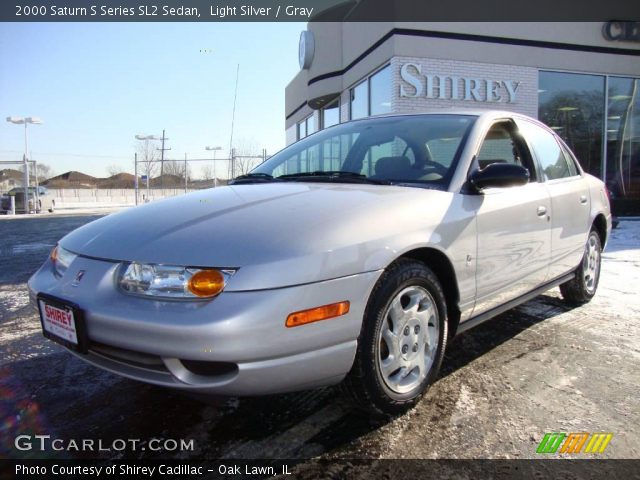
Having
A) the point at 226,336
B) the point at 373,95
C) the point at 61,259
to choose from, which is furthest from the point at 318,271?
the point at 373,95

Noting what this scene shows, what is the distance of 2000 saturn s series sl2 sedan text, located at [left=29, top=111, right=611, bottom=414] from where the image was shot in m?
1.71

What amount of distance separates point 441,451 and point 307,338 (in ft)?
2.49

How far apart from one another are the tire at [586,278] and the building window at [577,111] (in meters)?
7.45

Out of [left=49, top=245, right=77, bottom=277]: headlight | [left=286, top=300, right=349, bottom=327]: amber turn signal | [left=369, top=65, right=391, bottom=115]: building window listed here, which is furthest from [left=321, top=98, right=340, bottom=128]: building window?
[left=286, top=300, right=349, bottom=327]: amber turn signal

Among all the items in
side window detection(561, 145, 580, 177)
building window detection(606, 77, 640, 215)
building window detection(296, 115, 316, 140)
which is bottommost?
side window detection(561, 145, 580, 177)

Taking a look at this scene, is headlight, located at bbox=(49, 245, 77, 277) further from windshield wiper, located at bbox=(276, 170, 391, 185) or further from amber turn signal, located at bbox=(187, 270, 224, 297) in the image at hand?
windshield wiper, located at bbox=(276, 170, 391, 185)

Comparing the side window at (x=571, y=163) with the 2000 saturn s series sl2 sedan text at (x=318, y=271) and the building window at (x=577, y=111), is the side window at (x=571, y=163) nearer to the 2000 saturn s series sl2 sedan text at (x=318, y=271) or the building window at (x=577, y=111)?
the 2000 saturn s series sl2 sedan text at (x=318, y=271)

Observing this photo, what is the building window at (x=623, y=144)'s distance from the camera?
37.7ft

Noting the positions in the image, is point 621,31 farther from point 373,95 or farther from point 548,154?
point 548,154

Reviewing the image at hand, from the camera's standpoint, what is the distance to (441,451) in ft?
6.34

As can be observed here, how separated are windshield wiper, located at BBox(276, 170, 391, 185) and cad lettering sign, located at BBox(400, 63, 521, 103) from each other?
717cm

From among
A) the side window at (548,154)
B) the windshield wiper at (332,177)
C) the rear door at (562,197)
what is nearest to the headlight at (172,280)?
the windshield wiper at (332,177)

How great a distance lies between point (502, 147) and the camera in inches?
127

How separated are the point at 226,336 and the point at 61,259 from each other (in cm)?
114
